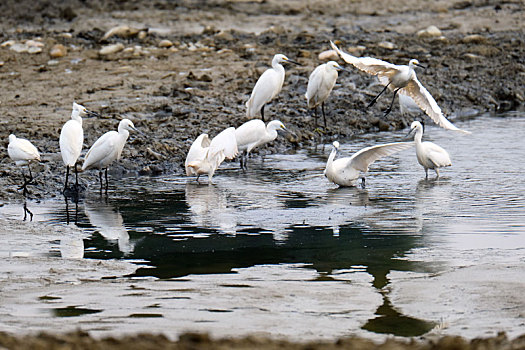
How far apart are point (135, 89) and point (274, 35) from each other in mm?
6609

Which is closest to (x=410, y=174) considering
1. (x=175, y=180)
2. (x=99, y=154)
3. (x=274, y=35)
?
(x=175, y=180)

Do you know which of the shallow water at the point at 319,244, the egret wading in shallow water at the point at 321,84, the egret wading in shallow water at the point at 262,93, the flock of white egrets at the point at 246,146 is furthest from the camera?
the egret wading in shallow water at the point at 321,84

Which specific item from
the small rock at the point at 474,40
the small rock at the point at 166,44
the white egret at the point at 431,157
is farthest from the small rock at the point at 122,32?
the white egret at the point at 431,157

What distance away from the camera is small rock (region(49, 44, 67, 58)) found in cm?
1938

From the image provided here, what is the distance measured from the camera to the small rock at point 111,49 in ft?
64.3

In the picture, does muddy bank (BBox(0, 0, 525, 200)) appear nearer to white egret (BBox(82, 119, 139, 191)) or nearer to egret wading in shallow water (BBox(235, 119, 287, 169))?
white egret (BBox(82, 119, 139, 191))

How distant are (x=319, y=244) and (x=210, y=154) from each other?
11.7ft

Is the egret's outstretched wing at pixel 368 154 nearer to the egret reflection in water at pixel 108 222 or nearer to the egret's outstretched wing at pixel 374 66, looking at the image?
the egret's outstretched wing at pixel 374 66

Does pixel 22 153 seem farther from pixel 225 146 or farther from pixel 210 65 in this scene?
pixel 210 65

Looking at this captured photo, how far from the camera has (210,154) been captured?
11.8 metres

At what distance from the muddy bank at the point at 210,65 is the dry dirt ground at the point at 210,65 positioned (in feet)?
0.10

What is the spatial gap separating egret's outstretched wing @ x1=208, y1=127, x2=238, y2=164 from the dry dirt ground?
94 cm

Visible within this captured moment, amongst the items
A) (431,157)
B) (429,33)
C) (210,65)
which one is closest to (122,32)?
(210,65)

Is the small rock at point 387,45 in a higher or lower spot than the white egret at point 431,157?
higher
